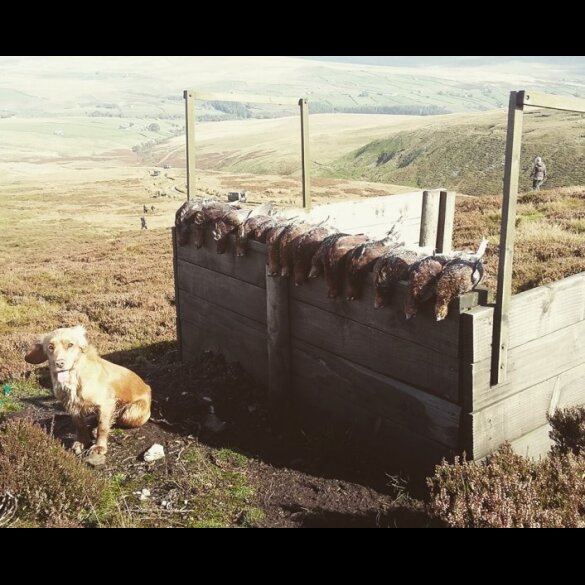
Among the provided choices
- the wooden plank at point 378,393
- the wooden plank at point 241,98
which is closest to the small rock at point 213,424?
the wooden plank at point 378,393

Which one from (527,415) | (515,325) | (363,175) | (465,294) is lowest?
(363,175)

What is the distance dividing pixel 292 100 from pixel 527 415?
4.69 metres

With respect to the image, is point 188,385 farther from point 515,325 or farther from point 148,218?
point 148,218

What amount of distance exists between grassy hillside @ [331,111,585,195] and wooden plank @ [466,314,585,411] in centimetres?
5512

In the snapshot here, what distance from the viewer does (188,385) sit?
22.5ft

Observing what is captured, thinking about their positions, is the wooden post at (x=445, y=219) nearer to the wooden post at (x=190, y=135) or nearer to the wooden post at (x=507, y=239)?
the wooden post at (x=190, y=135)

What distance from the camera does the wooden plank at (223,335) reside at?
258 inches

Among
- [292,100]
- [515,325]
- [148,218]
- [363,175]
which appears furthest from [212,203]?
[363,175]

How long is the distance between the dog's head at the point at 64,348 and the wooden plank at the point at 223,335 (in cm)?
191

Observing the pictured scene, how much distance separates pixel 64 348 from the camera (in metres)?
5.05

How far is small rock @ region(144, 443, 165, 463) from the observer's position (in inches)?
212

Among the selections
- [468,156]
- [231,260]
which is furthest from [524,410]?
[468,156]

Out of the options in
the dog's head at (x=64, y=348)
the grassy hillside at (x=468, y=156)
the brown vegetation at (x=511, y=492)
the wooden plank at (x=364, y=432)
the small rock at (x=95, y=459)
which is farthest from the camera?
the grassy hillside at (x=468, y=156)

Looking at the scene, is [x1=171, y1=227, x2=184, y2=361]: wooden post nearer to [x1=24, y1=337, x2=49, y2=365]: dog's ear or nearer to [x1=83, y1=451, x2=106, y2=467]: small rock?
[x1=24, y1=337, x2=49, y2=365]: dog's ear
